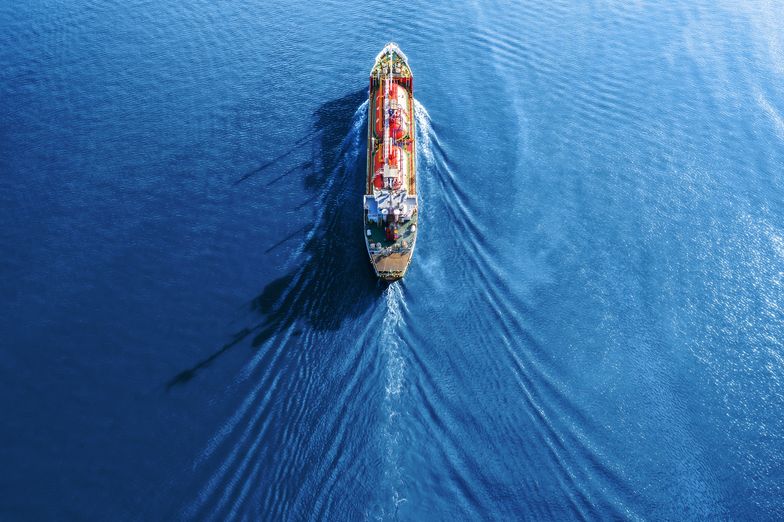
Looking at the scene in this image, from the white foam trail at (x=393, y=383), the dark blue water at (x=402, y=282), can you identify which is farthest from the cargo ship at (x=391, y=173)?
the white foam trail at (x=393, y=383)

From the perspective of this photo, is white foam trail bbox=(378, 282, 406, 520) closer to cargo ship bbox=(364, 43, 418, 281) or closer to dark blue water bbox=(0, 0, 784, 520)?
dark blue water bbox=(0, 0, 784, 520)

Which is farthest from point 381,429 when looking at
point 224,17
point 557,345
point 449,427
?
point 224,17

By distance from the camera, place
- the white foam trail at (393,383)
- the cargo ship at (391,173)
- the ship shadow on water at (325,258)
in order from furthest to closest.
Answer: the cargo ship at (391,173) → the ship shadow on water at (325,258) → the white foam trail at (393,383)

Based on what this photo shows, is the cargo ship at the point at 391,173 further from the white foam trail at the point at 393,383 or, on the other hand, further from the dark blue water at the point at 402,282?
the white foam trail at the point at 393,383

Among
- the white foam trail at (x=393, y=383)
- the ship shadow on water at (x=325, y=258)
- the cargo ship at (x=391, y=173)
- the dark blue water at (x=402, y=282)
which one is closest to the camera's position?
the white foam trail at (x=393, y=383)

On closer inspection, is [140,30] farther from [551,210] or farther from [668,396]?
[668,396]

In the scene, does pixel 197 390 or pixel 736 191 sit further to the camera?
pixel 736 191
